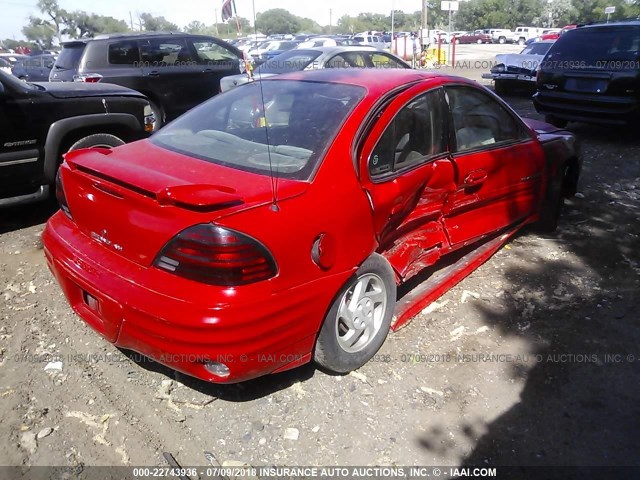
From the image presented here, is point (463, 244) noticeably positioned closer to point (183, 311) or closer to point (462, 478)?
point (462, 478)

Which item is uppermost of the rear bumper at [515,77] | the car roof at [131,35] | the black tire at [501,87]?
the car roof at [131,35]

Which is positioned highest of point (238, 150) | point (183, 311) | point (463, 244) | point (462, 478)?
point (238, 150)

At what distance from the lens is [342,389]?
114 inches

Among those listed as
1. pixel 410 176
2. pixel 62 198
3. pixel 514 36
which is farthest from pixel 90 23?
pixel 514 36

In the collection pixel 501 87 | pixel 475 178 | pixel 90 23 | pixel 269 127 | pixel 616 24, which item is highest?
pixel 90 23

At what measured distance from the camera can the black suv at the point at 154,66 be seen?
898 centimetres

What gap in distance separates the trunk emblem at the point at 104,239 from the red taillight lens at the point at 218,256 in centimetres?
37

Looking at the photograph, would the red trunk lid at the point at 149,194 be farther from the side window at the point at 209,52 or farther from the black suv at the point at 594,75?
the side window at the point at 209,52

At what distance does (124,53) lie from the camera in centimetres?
920

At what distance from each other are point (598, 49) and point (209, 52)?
685 cm

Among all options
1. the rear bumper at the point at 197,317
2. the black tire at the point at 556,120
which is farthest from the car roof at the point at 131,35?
the rear bumper at the point at 197,317

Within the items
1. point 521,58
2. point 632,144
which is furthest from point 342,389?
point 521,58

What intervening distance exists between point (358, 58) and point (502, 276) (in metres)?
6.94

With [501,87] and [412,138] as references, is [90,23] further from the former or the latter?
[412,138]
